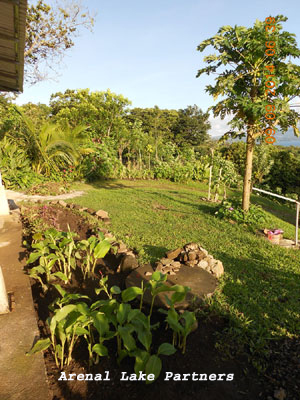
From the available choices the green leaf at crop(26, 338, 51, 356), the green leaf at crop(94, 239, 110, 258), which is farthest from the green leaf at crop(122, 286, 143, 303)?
the green leaf at crop(94, 239, 110, 258)

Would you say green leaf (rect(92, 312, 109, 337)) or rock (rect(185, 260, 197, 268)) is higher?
green leaf (rect(92, 312, 109, 337))

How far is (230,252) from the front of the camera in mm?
→ 4320

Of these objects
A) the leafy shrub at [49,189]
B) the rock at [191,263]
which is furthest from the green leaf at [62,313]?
the leafy shrub at [49,189]

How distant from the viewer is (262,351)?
2.14 m

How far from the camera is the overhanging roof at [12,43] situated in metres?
1.98

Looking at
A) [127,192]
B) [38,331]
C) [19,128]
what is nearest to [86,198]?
[127,192]

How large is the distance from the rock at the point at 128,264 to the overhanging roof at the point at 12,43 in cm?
276

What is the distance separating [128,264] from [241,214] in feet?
11.4

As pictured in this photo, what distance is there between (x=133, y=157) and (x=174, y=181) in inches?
109

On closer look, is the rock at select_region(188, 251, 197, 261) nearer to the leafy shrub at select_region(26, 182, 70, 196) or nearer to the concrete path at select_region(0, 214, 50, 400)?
the concrete path at select_region(0, 214, 50, 400)

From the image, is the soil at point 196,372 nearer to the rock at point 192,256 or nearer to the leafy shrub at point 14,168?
the rock at point 192,256

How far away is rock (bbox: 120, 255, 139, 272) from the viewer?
336 centimetres

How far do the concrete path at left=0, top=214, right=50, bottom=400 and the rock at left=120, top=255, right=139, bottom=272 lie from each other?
3.79ft

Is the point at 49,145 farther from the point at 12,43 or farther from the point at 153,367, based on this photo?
the point at 153,367
